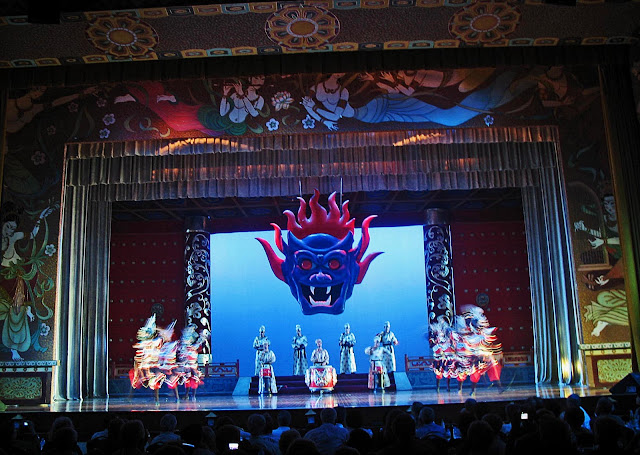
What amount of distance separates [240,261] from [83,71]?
5.76m

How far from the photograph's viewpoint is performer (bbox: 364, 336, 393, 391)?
10623 mm

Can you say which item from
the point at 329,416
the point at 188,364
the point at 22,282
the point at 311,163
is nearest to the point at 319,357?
the point at 188,364

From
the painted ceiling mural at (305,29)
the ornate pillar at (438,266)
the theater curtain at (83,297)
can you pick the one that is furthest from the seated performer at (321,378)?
the painted ceiling mural at (305,29)

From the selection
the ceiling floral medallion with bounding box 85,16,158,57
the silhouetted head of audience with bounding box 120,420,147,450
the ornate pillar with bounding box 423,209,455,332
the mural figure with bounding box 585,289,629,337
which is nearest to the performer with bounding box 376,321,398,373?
the ornate pillar with bounding box 423,209,455,332

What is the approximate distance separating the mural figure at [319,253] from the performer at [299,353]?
1983mm

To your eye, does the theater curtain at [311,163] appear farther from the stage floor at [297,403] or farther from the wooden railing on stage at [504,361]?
the wooden railing on stage at [504,361]

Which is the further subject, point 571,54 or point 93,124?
point 93,124

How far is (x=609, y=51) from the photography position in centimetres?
711

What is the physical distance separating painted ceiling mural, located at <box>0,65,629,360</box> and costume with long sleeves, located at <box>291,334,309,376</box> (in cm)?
426

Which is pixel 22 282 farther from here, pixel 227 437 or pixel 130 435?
pixel 130 435

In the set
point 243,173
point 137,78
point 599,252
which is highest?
point 137,78

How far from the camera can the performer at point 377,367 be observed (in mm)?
10623

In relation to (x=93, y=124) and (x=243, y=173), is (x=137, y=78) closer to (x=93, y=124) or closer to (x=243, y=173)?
(x=93, y=124)

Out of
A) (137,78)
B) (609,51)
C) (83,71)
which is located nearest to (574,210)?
(609,51)
